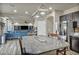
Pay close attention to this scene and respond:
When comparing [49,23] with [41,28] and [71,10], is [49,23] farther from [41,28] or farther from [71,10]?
[71,10]

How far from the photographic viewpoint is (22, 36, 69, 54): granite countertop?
2.11 metres

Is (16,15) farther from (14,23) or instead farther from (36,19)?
(36,19)

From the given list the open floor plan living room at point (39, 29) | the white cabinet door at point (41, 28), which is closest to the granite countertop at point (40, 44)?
the open floor plan living room at point (39, 29)

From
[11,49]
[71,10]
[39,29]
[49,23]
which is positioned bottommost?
[11,49]

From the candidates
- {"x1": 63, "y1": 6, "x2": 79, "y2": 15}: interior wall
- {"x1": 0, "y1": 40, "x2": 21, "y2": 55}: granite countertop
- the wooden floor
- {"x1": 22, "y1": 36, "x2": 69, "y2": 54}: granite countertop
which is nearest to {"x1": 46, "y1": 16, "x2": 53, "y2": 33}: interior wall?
{"x1": 22, "y1": 36, "x2": 69, "y2": 54}: granite countertop

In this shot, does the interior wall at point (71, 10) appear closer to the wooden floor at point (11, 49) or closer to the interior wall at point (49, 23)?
the interior wall at point (49, 23)

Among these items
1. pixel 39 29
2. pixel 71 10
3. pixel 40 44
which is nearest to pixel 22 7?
pixel 39 29

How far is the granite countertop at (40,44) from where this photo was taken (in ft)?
6.93

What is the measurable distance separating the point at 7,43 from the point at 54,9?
3.81 ft

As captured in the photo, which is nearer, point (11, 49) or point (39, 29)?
point (11, 49)

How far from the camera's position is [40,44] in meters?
2.34

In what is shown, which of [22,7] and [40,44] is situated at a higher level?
[22,7]

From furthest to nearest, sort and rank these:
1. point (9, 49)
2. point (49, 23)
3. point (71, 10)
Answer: point (49, 23) → point (71, 10) → point (9, 49)
